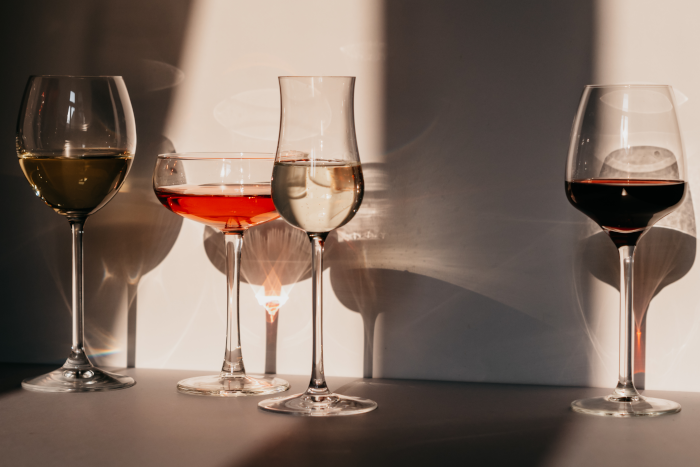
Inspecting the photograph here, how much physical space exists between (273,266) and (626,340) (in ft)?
1.80

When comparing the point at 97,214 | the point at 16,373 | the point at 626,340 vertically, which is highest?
the point at 97,214

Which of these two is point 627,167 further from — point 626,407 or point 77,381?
point 77,381

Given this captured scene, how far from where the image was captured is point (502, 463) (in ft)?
2.68

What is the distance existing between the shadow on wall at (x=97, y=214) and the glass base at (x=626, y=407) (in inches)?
27.4

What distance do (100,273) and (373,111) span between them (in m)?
0.53

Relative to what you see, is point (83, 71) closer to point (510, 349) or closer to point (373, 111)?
point (373, 111)

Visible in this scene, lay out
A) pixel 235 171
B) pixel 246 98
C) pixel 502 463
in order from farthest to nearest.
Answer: pixel 246 98
pixel 235 171
pixel 502 463

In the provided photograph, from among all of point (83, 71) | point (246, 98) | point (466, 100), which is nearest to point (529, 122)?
point (466, 100)

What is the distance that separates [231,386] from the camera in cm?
114

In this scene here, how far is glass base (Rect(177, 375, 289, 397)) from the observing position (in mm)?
1118

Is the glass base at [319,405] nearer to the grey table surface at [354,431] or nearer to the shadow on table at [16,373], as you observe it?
the grey table surface at [354,431]

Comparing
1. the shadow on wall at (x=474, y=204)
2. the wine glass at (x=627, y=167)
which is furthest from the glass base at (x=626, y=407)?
the shadow on wall at (x=474, y=204)

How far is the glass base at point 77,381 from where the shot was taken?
1.15 meters

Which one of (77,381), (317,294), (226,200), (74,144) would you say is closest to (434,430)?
(317,294)
